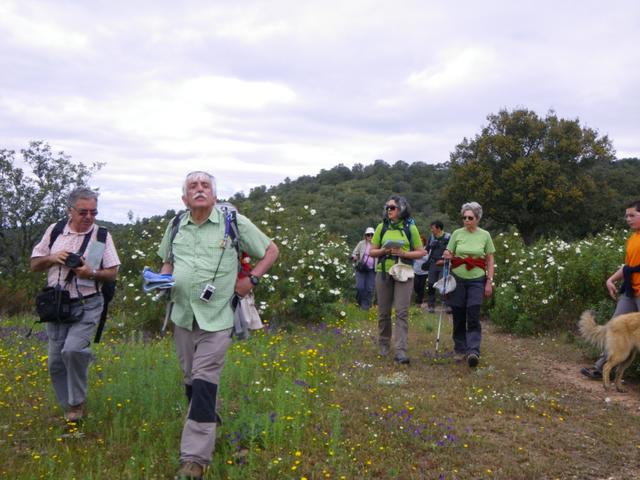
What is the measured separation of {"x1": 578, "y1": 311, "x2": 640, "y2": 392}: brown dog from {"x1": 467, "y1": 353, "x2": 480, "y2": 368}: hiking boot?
1281mm

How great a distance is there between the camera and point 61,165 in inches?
506

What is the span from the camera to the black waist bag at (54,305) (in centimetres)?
430

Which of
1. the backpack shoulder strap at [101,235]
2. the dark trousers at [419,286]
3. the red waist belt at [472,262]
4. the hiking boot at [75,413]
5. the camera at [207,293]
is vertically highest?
the backpack shoulder strap at [101,235]

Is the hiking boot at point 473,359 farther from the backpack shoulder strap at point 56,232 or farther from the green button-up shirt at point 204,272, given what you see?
the backpack shoulder strap at point 56,232

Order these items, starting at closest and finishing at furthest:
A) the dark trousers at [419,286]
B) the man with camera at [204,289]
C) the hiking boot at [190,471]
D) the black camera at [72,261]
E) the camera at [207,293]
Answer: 1. the hiking boot at [190,471]
2. the man with camera at [204,289]
3. the camera at [207,293]
4. the black camera at [72,261]
5. the dark trousers at [419,286]

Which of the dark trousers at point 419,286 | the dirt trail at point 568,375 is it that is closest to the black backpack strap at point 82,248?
the dirt trail at point 568,375

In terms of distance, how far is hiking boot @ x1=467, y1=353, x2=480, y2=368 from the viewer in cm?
666

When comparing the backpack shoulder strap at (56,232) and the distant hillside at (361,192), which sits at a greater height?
the distant hillside at (361,192)

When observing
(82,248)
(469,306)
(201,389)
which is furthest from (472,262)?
(82,248)

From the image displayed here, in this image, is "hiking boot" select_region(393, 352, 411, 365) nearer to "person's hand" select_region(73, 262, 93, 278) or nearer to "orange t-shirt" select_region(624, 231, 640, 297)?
"orange t-shirt" select_region(624, 231, 640, 297)

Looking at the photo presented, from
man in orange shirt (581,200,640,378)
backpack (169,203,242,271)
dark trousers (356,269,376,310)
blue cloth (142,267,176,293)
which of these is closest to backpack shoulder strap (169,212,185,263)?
backpack (169,203,242,271)

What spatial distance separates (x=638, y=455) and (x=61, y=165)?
12338mm

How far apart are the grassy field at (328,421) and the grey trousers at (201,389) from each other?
0.89 feet

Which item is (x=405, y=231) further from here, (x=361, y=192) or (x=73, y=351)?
(x=361, y=192)
